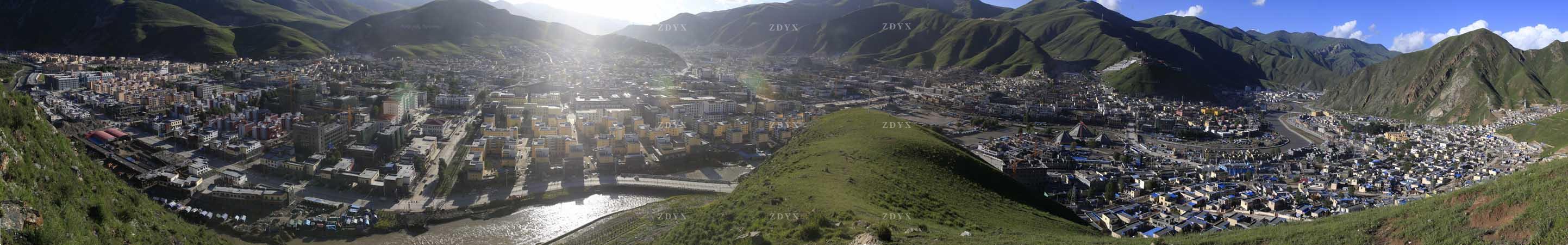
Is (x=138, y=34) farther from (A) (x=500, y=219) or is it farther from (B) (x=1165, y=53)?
(B) (x=1165, y=53)

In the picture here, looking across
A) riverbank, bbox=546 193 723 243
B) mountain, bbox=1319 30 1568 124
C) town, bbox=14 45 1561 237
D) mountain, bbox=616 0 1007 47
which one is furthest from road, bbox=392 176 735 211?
mountain, bbox=616 0 1007 47

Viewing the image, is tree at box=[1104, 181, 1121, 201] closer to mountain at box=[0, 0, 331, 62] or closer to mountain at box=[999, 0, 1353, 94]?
mountain at box=[999, 0, 1353, 94]

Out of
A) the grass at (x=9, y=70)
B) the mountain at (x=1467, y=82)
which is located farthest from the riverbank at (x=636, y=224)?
the mountain at (x=1467, y=82)

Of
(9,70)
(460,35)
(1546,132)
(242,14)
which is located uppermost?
(242,14)

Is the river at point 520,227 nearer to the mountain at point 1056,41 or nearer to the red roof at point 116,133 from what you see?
the red roof at point 116,133

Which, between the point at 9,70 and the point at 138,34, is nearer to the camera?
the point at 9,70

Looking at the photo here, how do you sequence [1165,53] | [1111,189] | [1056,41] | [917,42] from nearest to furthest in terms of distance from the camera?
1. [1111,189]
2. [917,42]
3. [1165,53]
4. [1056,41]

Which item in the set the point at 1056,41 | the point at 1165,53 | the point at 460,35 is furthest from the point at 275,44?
the point at 1165,53

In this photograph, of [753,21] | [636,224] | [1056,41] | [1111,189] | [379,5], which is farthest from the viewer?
[379,5]
